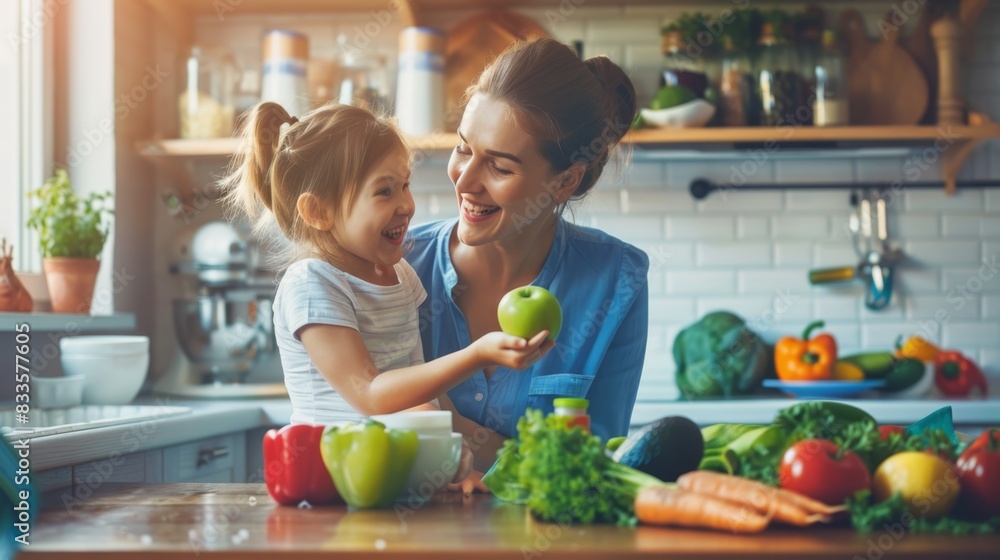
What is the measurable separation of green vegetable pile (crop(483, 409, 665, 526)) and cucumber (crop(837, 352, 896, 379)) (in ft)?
6.95

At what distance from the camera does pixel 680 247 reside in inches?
134

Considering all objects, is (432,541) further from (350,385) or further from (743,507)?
(350,385)

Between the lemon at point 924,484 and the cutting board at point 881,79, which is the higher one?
the cutting board at point 881,79

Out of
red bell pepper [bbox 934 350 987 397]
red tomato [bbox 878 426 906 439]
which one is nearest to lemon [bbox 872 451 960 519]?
red tomato [bbox 878 426 906 439]

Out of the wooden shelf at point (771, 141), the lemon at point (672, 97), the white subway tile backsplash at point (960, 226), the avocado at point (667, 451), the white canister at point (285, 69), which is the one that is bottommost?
the avocado at point (667, 451)

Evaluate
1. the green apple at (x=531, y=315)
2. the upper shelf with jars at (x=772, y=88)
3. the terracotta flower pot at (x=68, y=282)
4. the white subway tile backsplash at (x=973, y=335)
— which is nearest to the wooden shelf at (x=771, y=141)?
the upper shelf with jars at (x=772, y=88)

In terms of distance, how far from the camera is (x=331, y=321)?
58.8 inches

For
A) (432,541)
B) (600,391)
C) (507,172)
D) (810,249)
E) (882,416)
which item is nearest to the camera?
(432,541)

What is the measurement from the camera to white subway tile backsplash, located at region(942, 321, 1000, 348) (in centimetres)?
333

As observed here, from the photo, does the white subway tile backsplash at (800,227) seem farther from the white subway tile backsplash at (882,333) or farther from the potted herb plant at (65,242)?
the potted herb plant at (65,242)

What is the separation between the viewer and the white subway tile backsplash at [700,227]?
3398 millimetres

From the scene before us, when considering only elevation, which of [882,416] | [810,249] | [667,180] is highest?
[667,180]

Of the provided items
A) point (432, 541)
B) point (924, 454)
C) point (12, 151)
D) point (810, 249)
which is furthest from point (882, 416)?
point (12, 151)

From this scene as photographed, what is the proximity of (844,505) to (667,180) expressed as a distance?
2382 millimetres
